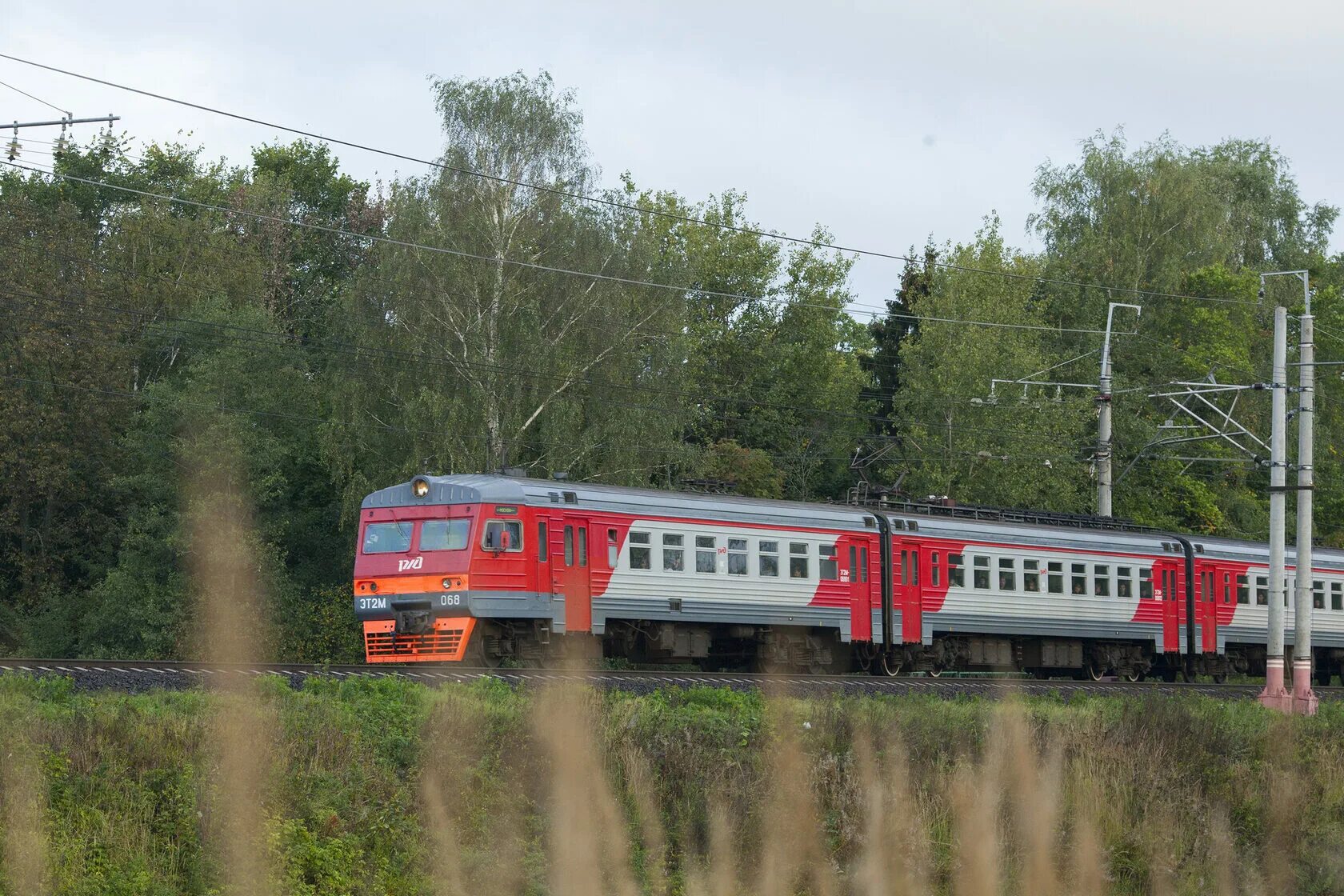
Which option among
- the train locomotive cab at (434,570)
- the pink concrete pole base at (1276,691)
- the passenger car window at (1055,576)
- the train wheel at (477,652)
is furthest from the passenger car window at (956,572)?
the train wheel at (477,652)

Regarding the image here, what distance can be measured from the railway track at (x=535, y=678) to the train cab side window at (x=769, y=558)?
221 cm

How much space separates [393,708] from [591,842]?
9.38 ft

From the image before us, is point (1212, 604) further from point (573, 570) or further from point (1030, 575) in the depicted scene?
point (573, 570)

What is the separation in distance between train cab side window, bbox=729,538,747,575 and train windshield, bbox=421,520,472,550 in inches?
199

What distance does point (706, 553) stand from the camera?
27.2 meters

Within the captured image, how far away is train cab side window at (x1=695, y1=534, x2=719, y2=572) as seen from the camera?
27.1 m

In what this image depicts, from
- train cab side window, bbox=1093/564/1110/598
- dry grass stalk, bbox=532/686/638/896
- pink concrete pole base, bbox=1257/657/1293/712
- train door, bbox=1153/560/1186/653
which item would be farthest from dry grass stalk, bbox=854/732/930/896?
train door, bbox=1153/560/1186/653

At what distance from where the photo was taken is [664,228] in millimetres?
63500

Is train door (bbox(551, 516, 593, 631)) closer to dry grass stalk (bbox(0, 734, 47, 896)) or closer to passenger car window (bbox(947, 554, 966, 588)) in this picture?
passenger car window (bbox(947, 554, 966, 588))

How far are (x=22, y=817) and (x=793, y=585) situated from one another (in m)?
17.2

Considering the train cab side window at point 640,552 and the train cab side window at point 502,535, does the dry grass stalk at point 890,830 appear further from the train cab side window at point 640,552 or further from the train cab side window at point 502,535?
the train cab side window at point 640,552

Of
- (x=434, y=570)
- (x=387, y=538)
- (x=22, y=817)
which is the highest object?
(x=387, y=538)

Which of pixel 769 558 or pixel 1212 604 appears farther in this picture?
pixel 1212 604

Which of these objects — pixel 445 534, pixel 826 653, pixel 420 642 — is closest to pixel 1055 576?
pixel 826 653
